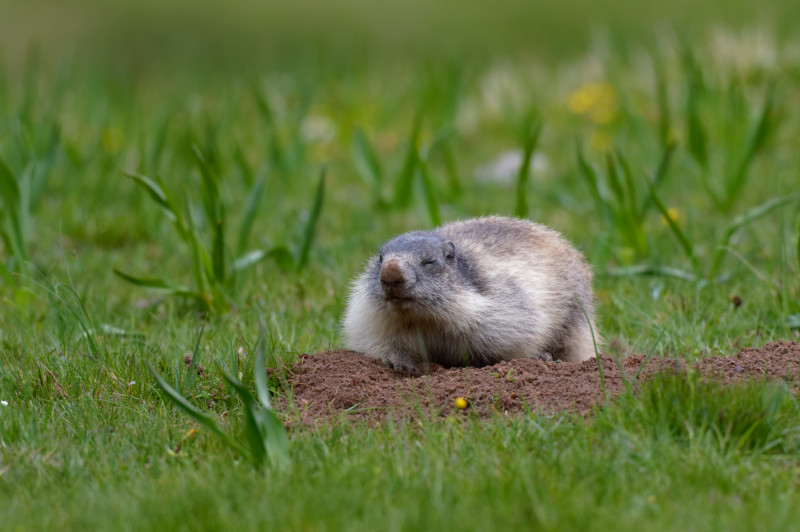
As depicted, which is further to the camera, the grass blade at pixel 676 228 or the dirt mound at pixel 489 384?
the grass blade at pixel 676 228

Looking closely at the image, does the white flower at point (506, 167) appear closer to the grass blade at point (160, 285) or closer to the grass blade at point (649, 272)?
the grass blade at point (649, 272)

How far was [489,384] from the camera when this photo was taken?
3652 millimetres

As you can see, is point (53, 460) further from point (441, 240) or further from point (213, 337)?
point (441, 240)

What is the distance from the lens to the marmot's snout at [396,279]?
3.98m

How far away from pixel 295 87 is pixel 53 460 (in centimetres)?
779

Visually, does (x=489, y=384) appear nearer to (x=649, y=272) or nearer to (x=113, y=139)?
(x=649, y=272)

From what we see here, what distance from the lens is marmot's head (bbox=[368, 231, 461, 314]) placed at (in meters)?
4.02

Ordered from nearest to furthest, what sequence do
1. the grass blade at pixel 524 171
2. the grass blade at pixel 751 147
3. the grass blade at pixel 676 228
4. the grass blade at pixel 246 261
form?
the grass blade at pixel 676 228 → the grass blade at pixel 246 261 → the grass blade at pixel 524 171 → the grass blade at pixel 751 147

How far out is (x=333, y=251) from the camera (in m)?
6.18

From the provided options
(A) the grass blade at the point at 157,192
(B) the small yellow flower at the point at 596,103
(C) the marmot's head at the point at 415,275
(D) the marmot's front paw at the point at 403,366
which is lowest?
(D) the marmot's front paw at the point at 403,366

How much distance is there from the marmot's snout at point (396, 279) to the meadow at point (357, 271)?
53 cm

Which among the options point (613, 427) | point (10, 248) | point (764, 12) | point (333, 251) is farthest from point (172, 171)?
point (764, 12)

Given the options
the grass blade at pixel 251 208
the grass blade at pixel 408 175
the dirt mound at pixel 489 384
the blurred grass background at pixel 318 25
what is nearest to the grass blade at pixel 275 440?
the dirt mound at pixel 489 384

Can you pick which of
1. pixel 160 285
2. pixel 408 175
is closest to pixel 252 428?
pixel 160 285
